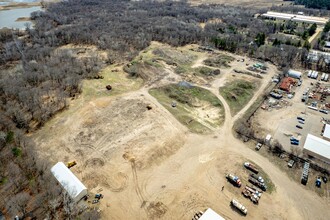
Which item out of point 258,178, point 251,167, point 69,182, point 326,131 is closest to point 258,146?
point 251,167

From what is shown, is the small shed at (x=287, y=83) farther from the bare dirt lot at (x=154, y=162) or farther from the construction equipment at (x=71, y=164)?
the construction equipment at (x=71, y=164)

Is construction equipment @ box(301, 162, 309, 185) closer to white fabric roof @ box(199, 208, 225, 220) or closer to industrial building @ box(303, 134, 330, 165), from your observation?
industrial building @ box(303, 134, 330, 165)

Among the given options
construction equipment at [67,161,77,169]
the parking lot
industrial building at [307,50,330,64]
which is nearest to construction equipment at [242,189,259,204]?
the parking lot

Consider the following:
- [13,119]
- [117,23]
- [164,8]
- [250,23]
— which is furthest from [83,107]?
[164,8]

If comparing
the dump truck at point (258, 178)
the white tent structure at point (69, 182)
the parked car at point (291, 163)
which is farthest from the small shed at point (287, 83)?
the white tent structure at point (69, 182)

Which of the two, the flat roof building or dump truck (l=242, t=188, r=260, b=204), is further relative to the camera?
the flat roof building
